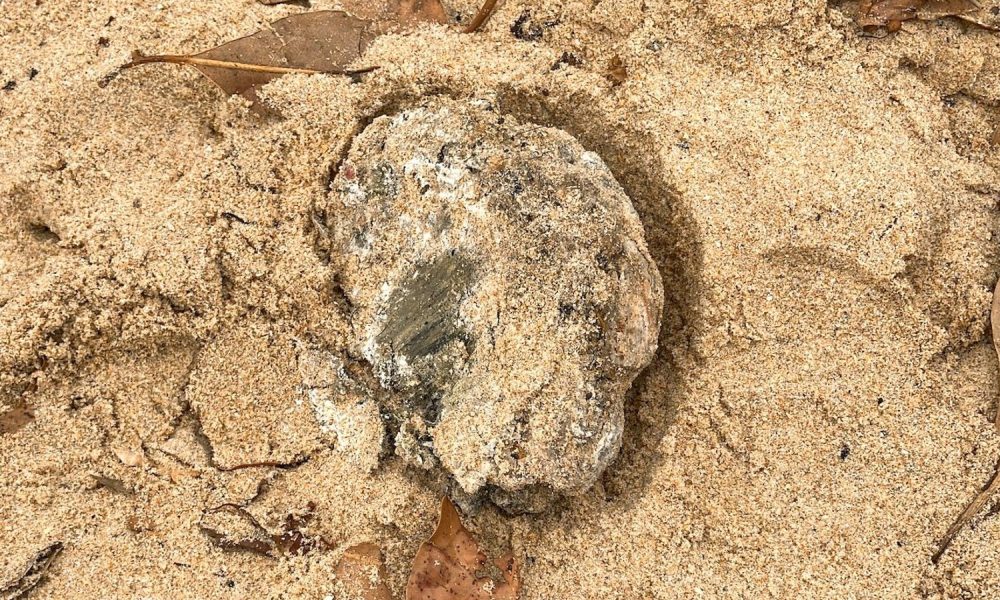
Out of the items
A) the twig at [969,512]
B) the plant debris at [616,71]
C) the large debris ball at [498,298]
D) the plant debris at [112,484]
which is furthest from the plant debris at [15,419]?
the twig at [969,512]

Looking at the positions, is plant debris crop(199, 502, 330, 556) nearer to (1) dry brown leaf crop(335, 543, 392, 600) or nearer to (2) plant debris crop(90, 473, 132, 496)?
(1) dry brown leaf crop(335, 543, 392, 600)

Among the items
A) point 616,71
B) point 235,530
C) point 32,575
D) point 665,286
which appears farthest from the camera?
point 616,71

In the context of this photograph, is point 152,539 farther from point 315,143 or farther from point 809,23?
point 809,23

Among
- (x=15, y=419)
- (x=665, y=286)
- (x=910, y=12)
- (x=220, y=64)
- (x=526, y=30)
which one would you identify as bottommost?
(x=15, y=419)

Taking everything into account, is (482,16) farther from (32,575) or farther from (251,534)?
(32,575)

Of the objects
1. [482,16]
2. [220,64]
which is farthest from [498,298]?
[220,64]

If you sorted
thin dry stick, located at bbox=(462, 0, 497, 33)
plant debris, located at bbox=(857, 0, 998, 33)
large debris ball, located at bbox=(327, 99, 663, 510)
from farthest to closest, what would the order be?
thin dry stick, located at bbox=(462, 0, 497, 33) < plant debris, located at bbox=(857, 0, 998, 33) < large debris ball, located at bbox=(327, 99, 663, 510)

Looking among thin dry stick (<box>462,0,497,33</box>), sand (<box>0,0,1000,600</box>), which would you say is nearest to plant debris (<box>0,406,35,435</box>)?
sand (<box>0,0,1000,600</box>)
